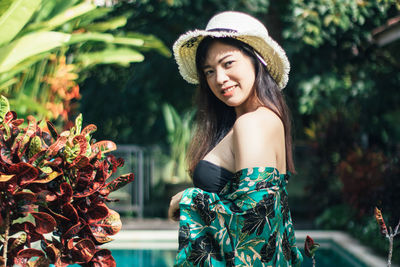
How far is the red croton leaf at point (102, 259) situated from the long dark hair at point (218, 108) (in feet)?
1.65

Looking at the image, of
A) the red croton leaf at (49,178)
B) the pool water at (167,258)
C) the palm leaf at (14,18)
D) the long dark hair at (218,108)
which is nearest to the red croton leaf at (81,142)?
the red croton leaf at (49,178)

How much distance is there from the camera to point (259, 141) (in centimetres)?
201

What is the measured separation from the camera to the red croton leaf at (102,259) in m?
2.15

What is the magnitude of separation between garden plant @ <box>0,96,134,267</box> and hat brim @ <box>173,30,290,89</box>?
501 millimetres

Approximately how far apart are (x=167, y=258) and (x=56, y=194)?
5.50 metres

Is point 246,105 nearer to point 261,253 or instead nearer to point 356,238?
point 261,253

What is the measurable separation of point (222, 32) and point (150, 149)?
30.4ft

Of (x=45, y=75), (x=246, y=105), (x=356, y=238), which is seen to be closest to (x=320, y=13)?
(x=356, y=238)

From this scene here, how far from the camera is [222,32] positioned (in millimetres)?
2178

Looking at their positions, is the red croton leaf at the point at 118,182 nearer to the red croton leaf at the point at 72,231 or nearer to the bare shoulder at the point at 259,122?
the red croton leaf at the point at 72,231

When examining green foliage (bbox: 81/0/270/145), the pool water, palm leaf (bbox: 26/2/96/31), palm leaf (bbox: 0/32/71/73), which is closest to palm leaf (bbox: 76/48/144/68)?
palm leaf (bbox: 26/2/96/31)

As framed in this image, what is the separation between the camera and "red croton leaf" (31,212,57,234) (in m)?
2.02

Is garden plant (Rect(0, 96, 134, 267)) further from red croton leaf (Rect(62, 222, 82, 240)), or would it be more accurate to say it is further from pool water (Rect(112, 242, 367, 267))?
pool water (Rect(112, 242, 367, 267))

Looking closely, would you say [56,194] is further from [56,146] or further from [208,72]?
[208,72]
